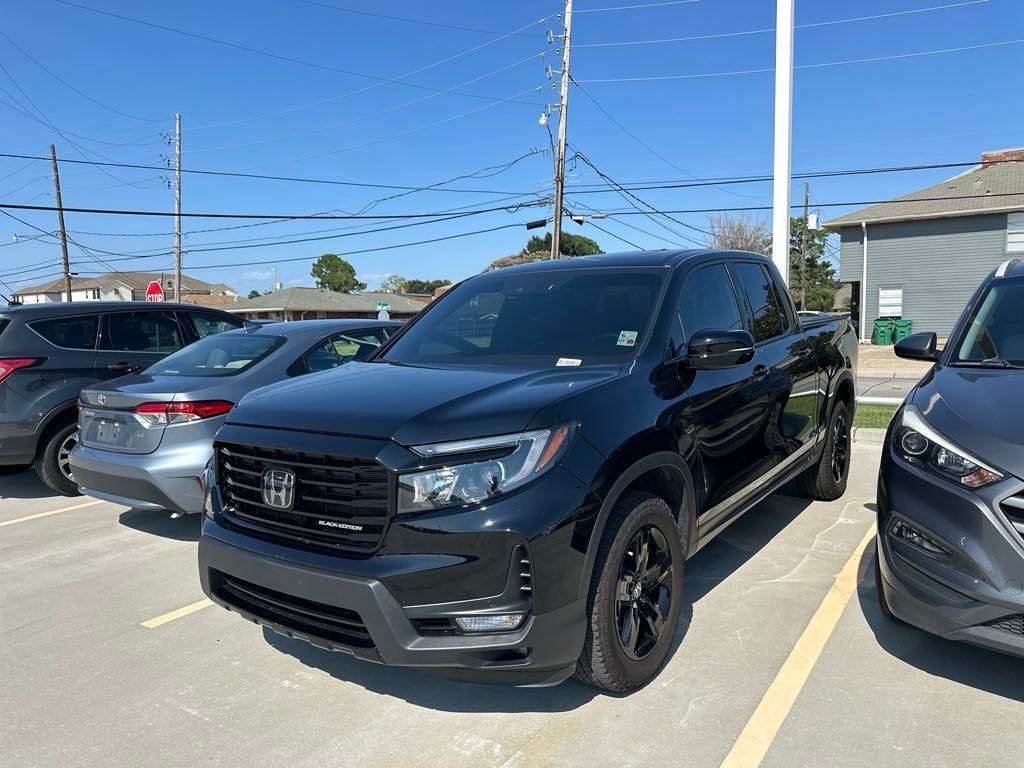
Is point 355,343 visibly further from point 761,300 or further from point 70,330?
point 761,300

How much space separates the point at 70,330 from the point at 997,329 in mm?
7303

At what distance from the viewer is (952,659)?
3.33m

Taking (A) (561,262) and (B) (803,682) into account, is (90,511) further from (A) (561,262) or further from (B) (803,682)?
(B) (803,682)

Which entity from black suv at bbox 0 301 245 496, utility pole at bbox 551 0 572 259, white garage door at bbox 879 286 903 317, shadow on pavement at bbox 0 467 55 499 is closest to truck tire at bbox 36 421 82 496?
black suv at bbox 0 301 245 496

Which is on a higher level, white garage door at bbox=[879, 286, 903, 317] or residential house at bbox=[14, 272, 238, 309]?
residential house at bbox=[14, 272, 238, 309]

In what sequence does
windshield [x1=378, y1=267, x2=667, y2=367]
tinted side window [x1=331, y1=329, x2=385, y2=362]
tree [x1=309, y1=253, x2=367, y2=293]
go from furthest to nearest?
tree [x1=309, y1=253, x2=367, y2=293], tinted side window [x1=331, y1=329, x2=385, y2=362], windshield [x1=378, y1=267, x2=667, y2=367]

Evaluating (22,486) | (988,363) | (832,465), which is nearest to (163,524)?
(22,486)

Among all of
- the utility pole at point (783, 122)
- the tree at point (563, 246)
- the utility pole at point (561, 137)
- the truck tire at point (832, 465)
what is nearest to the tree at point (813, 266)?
the tree at point (563, 246)

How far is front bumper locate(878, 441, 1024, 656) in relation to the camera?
2674 mm

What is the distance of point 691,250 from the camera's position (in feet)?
13.9

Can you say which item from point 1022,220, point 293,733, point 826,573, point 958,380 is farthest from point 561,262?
point 1022,220

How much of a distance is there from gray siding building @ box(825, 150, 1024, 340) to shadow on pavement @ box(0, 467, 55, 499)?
1141 inches

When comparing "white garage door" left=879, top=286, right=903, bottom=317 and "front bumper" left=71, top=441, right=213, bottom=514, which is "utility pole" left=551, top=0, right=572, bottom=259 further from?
"front bumper" left=71, top=441, right=213, bottom=514

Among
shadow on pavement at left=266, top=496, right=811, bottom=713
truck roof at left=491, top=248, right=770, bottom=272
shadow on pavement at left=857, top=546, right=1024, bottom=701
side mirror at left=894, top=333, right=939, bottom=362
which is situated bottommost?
shadow on pavement at left=266, top=496, right=811, bottom=713
